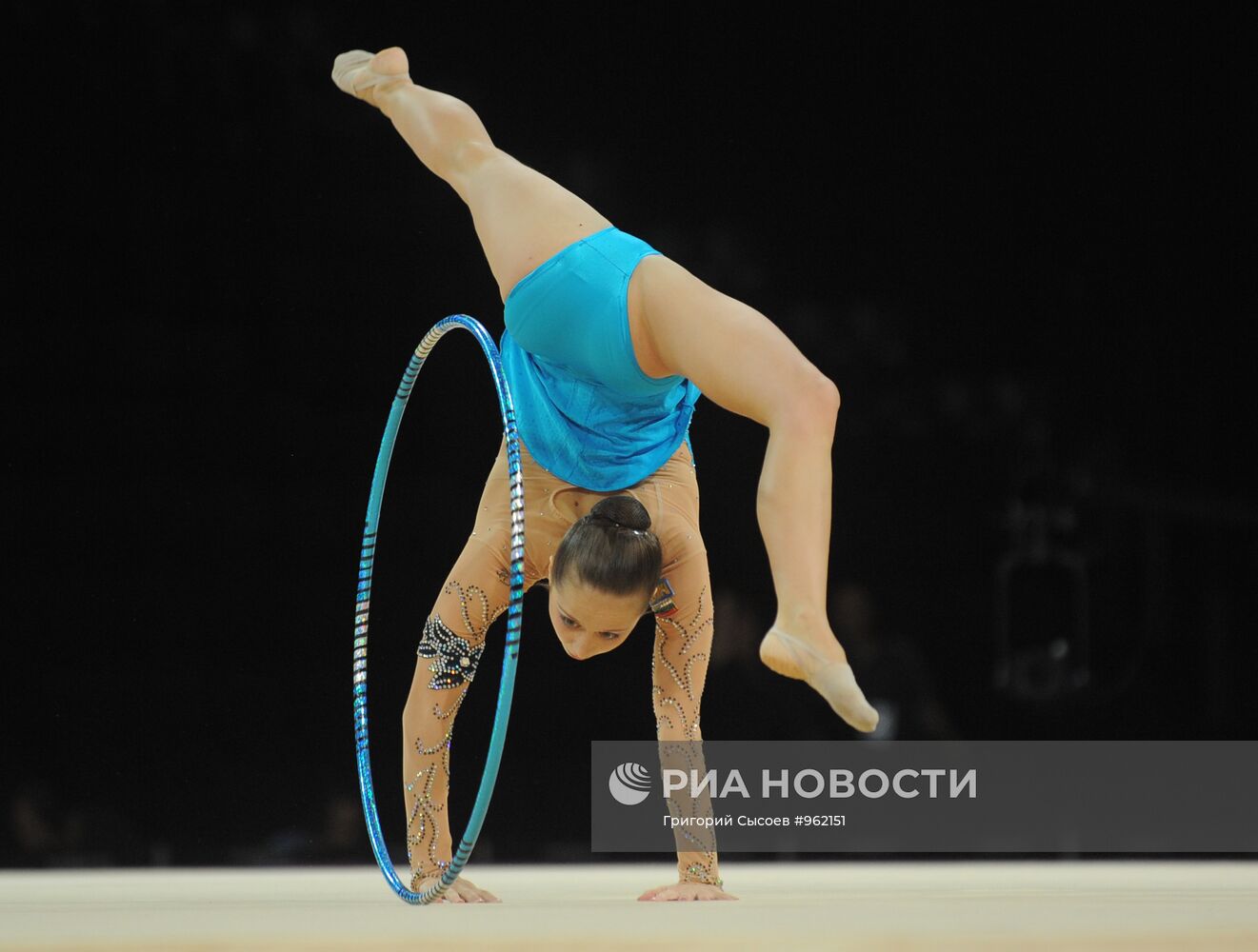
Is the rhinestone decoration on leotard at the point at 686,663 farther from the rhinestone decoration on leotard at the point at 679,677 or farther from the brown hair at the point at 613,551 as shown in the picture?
the brown hair at the point at 613,551

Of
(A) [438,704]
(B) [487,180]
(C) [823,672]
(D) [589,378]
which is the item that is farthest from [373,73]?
(C) [823,672]

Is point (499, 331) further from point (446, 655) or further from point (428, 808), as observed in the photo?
point (428, 808)

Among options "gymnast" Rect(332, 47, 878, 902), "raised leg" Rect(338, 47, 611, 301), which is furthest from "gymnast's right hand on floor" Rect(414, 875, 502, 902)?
"raised leg" Rect(338, 47, 611, 301)

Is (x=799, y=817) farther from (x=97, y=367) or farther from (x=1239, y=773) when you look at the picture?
(x=97, y=367)

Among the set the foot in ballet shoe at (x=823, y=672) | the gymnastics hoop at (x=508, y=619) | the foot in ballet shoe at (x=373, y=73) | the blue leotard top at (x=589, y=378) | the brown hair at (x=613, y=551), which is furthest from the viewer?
the foot in ballet shoe at (x=373, y=73)

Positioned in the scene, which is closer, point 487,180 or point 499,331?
point 487,180

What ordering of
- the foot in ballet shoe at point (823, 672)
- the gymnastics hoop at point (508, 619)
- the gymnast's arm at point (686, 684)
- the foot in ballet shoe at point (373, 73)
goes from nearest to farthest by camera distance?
the foot in ballet shoe at point (823, 672), the gymnastics hoop at point (508, 619), the gymnast's arm at point (686, 684), the foot in ballet shoe at point (373, 73)

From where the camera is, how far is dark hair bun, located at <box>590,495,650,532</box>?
228cm

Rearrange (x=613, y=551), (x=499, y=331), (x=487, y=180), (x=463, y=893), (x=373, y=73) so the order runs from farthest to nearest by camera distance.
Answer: (x=499, y=331)
(x=373, y=73)
(x=487, y=180)
(x=463, y=893)
(x=613, y=551)

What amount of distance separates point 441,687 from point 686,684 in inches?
16.5

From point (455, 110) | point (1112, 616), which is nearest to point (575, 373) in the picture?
point (455, 110)

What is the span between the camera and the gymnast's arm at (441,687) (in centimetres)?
247

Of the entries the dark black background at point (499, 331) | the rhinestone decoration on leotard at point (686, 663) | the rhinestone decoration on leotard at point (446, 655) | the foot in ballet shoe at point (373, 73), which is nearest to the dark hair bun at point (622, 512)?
the rhinestone decoration on leotard at point (686, 663)

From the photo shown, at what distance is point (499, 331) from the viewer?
4.40 m
